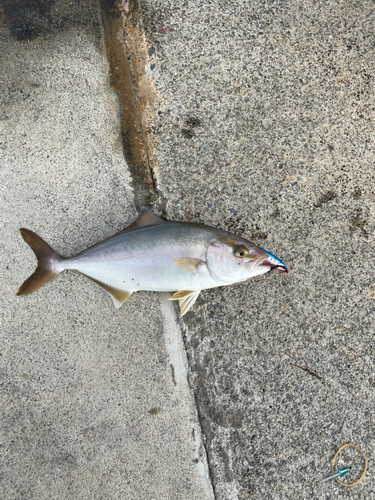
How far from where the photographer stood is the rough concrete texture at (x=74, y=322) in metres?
2.19

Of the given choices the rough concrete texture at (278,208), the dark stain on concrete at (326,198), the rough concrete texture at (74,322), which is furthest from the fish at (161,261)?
the dark stain on concrete at (326,198)

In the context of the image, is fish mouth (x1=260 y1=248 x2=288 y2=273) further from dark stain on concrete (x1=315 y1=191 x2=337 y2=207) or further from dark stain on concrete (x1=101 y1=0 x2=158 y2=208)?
dark stain on concrete (x1=101 y1=0 x2=158 y2=208)

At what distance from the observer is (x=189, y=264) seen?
6.76 ft

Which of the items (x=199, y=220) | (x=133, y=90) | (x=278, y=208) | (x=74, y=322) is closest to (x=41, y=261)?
(x=74, y=322)

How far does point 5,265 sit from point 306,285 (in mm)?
2155

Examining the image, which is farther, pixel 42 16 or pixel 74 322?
pixel 42 16

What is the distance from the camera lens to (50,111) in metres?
2.45

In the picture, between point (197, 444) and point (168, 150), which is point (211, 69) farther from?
point (197, 444)

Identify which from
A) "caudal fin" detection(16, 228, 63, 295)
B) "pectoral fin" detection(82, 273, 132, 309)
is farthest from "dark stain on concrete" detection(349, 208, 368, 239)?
"caudal fin" detection(16, 228, 63, 295)

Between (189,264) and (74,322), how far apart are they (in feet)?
3.09

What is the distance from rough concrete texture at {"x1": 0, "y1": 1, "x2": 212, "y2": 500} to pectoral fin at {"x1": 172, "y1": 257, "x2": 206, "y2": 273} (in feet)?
1.28

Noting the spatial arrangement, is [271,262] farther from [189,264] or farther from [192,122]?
[192,122]

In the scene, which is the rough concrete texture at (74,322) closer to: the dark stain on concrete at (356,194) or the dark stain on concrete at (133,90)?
the dark stain on concrete at (133,90)

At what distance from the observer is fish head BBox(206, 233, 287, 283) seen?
6.63ft
